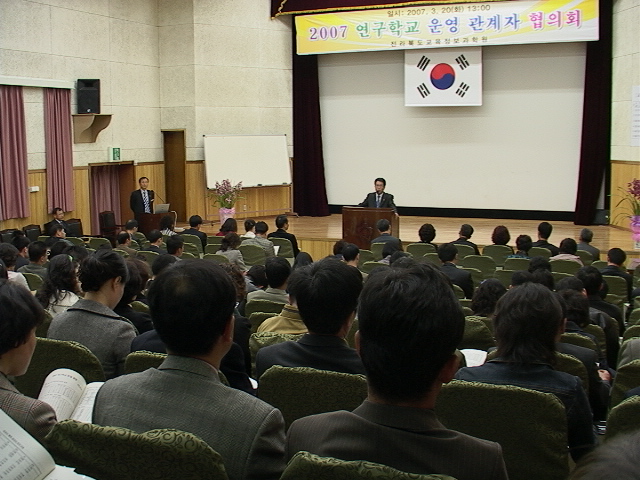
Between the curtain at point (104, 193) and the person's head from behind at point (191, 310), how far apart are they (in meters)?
11.8

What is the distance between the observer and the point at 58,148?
12234 millimetres

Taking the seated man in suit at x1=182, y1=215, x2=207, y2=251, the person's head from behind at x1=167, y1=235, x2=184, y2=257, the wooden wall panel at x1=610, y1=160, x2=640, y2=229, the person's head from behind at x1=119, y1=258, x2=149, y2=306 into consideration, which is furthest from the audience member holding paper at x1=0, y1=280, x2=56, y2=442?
the wooden wall panel at x1=610, y1=160, x2=640, y2=229

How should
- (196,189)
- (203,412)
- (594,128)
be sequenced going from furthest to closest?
1. (196,189)
2. (594,128)
3. (203,412)

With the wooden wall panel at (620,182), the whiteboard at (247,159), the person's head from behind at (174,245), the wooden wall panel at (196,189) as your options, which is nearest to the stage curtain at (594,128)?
the wooden wall panel at (620,182)

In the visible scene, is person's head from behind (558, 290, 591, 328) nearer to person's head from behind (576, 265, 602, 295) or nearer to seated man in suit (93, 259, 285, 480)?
person's head from behind (576, 265, 602, 295)

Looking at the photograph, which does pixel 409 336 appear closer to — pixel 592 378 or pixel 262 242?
pixel 592 378

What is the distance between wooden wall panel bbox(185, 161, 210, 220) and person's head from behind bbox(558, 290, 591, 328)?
35.3 ft

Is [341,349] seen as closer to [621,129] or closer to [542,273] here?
[542,273]

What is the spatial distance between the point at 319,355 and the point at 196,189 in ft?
38.8

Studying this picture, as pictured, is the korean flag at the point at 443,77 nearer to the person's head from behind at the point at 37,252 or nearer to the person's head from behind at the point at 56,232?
the person's head from behind at the point at 56,232

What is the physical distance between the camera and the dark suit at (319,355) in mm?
2656

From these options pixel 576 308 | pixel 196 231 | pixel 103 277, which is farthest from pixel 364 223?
pixel 103 277

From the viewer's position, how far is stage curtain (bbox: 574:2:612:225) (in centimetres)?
1270

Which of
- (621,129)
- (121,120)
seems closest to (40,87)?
(121,120)
